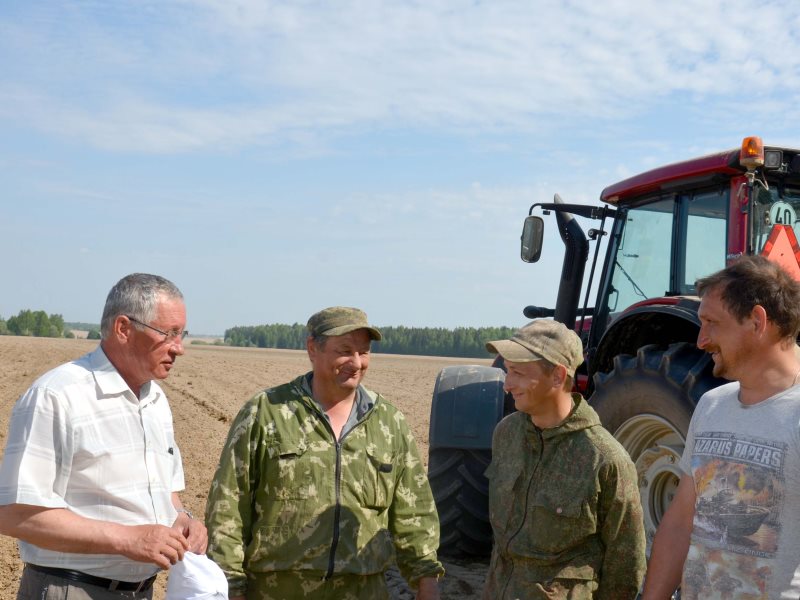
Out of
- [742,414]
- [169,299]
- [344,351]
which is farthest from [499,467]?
[169,299]

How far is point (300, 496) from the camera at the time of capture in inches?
116

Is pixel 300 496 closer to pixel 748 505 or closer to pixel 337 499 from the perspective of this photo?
pixel 337 499

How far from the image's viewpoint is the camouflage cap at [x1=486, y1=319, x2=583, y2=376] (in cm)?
286

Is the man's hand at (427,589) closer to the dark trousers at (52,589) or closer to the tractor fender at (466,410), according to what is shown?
the dark trousers at (52,589)

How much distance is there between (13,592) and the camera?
4.65 meters

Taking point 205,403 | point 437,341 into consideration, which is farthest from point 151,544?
point 437,341

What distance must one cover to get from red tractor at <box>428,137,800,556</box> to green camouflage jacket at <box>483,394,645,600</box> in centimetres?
131

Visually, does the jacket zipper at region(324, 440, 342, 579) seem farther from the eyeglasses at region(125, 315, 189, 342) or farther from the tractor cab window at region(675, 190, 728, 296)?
the tractor cab window at region(675, 190, 728, 296)

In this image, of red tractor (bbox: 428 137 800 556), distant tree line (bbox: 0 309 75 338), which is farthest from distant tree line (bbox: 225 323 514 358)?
red tractor (bbox: 428 137 800 556)

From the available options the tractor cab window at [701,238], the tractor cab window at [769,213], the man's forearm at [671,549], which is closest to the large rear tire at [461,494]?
the tractor cab window at [701,238]

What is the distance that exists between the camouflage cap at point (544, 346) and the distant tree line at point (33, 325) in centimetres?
6678

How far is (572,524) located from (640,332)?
232cm

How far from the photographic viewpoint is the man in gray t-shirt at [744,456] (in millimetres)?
2234

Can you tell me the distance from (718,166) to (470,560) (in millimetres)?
2622
